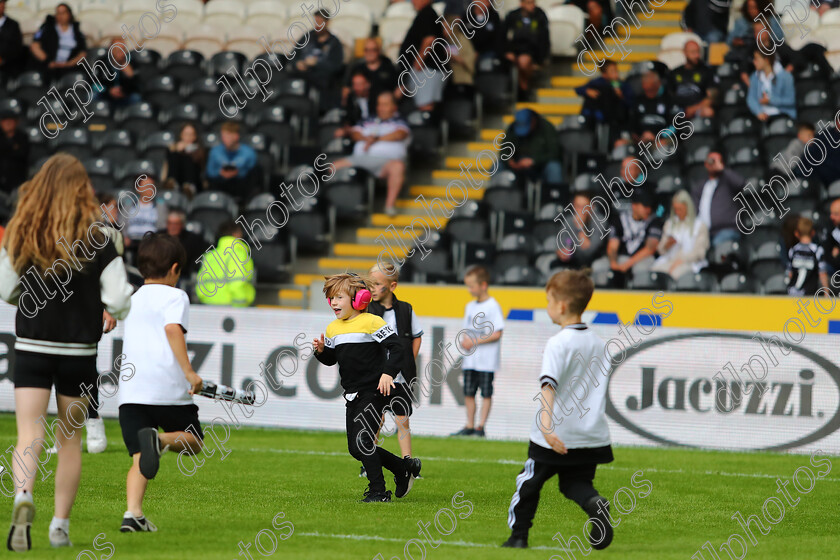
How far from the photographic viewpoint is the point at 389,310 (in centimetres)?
1006

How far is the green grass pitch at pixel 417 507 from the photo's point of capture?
6719 mm

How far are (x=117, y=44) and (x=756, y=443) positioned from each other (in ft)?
44.8

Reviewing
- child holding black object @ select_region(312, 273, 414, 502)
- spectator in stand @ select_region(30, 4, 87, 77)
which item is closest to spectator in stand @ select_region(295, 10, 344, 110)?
spectator in stand @ select_region(30, 4, 87, 77)

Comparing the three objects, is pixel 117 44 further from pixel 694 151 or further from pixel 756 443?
pixel 756 443

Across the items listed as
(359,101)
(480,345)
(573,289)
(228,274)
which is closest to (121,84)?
(359,101)

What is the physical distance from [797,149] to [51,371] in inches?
489

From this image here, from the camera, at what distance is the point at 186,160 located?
1822 centimetres

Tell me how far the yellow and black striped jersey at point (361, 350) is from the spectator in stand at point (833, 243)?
767cm

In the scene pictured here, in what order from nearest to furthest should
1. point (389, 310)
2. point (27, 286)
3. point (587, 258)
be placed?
point (27, 286) < point (389, 310) < point (587, 258)

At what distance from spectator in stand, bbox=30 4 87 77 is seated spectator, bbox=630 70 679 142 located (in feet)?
32.0

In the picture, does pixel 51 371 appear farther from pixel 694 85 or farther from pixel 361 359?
pixel 694 85

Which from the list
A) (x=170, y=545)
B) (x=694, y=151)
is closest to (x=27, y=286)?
(x=170, y=545)

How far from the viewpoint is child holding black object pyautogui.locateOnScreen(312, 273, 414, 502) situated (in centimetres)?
852

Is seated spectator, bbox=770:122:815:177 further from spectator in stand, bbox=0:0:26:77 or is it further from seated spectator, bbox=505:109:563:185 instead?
spectator in stand, bbox=0:0:26:77
